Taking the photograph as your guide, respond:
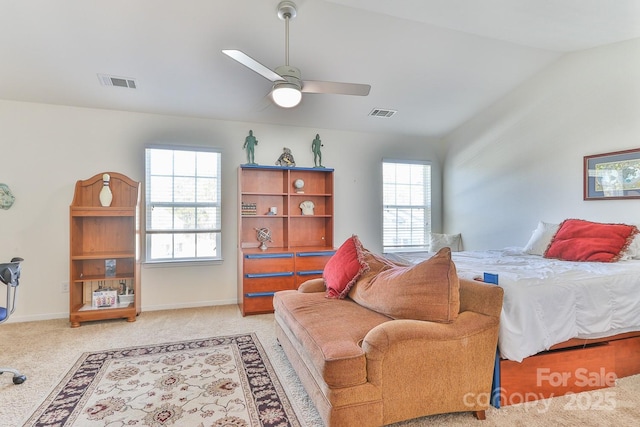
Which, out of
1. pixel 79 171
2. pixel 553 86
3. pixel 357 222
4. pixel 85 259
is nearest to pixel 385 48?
pixel 553 86

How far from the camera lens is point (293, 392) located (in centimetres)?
223

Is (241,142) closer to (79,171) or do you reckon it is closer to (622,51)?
(79,171)

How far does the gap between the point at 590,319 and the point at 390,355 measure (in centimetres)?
149

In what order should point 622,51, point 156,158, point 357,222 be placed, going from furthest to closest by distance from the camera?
point 357,222, point 156,158, point 622,51

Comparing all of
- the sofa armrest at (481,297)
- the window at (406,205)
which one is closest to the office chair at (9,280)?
the sofa armrest at (481,297)

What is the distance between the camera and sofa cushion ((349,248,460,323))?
6.24 feet

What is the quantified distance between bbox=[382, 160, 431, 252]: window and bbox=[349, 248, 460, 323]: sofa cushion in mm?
3001

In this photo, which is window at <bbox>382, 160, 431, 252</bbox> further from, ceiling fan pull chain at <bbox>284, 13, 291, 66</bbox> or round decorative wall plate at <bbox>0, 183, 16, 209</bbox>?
round decorative wall plate at <bbox>0, 183, 16, 209</bbox>

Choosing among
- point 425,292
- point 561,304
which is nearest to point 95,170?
point 425,292

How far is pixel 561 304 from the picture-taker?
2.07m

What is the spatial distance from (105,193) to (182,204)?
2.79 ft

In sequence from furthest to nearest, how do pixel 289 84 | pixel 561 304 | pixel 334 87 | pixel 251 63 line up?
pixel 334 87
pixel 289 84
pixel 251 63
pixel 561 304

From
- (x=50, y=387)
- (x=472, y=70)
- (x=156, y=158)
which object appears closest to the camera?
(x=50, y=387)

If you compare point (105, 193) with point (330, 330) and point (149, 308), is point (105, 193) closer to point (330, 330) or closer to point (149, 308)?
point (149, 308)
